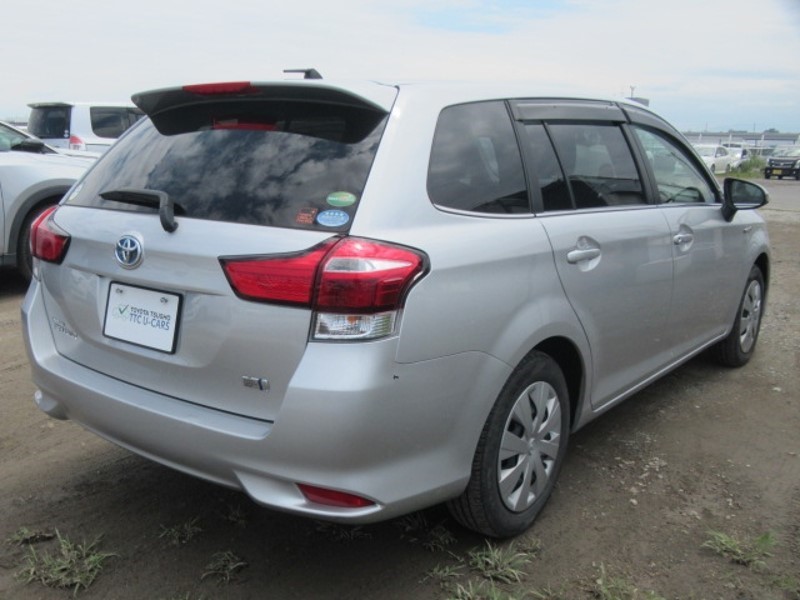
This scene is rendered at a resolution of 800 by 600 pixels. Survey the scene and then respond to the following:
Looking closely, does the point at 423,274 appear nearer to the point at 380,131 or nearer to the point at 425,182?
the point at 425,182

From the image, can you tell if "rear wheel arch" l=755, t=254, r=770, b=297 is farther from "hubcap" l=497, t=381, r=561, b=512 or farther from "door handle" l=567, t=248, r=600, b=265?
"hubcap" l=497, t=381, r=561, b=512

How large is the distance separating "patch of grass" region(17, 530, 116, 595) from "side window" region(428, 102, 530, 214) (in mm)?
1691

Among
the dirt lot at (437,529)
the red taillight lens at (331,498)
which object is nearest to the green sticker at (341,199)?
the red taillight lens at (331,498)

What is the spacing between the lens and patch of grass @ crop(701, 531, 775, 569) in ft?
8.75

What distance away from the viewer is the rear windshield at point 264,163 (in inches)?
88.9

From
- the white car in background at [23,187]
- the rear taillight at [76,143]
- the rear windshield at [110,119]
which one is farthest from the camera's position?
the rear windshield at [110,119]

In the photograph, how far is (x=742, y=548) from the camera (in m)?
2.75

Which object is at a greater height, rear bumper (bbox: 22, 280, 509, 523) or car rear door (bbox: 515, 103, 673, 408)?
car rear door (bbox: 515, 103, 673, 408)

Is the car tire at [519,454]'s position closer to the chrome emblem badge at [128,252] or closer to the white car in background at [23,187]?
the chrome emblem badge at [128,252]

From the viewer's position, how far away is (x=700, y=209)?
394 centimetres

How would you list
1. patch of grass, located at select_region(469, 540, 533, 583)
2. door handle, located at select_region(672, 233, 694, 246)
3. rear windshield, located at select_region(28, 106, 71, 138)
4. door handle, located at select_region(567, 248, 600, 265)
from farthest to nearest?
rear windshield, located at select_region(28, 106, 71, 138)
door handle, located at select_region(672, 233, 694, 246)
door handle, located at select_region(567, 248, 600, 265)
patch of grass, located at select_region(469, 540, 533, 583)

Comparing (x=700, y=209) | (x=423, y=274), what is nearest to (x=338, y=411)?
(x=423, y=274)

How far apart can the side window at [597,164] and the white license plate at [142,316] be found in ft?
5.39

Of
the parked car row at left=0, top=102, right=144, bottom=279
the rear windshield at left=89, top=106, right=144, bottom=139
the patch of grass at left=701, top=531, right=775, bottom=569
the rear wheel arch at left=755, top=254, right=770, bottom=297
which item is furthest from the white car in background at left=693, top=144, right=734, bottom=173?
the patch of grass at left=701, top=531, right=775, bottom=569
